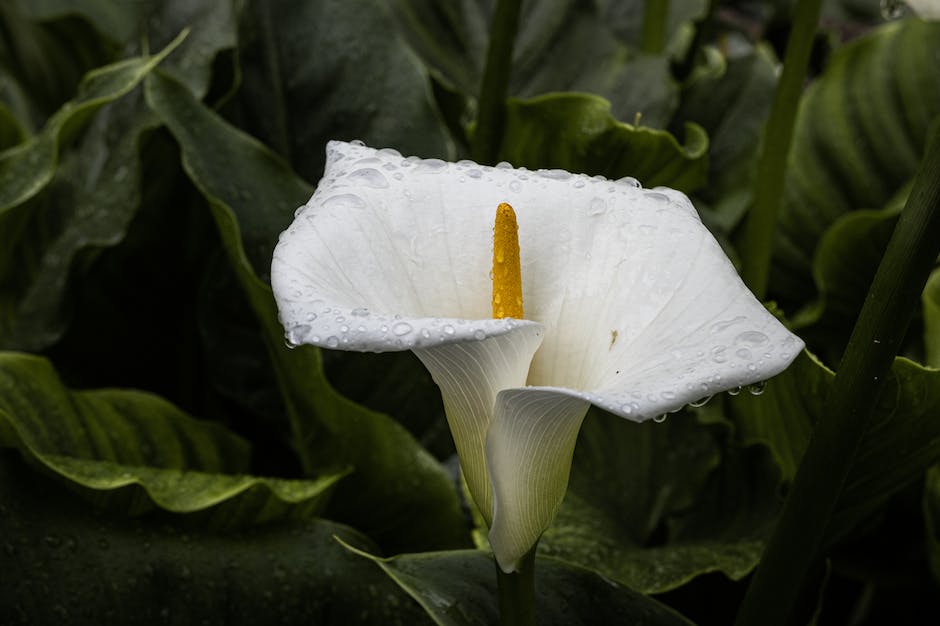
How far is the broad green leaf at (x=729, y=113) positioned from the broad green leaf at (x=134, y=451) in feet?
1.61

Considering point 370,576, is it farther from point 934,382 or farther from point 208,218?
point 208,218

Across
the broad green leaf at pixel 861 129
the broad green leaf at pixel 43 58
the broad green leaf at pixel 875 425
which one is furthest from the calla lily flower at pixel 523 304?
the broad green leaf at pixel 43 58

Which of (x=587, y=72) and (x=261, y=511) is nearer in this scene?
(x=261, y=511)

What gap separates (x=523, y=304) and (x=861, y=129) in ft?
2.11

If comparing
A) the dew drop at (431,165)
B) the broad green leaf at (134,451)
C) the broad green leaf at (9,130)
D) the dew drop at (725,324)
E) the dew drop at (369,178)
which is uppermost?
the dew drop at (431,165)

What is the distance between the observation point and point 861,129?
1.00m

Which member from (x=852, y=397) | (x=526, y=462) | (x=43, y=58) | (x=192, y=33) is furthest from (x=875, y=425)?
(x=43, y=58)

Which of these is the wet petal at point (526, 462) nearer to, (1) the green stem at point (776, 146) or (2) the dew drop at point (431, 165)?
(2) the dew drop at point (431, 165)

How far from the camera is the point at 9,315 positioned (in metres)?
0.81

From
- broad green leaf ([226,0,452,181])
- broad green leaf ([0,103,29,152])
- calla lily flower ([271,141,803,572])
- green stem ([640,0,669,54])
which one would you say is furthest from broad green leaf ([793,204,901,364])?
broad green leaf ([0,103,29,152])

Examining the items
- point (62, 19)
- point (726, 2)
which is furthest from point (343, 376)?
point (726, 2)

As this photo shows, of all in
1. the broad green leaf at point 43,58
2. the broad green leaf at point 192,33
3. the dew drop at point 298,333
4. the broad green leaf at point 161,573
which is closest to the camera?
the dew drop at point 298,333

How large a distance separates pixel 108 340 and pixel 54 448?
259 mm

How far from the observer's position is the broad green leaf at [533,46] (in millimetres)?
1004
